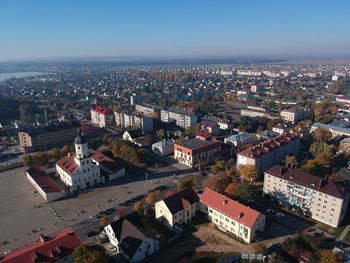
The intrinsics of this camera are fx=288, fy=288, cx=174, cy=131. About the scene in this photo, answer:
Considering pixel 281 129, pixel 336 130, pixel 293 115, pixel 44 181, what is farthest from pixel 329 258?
pixel 293 115

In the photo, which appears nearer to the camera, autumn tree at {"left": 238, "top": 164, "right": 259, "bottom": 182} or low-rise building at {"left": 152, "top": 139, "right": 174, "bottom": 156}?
autumn tree at {"left": 238, "top": 164, "right": 259, "bottom": 182}

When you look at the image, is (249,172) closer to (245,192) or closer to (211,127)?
(245,192)

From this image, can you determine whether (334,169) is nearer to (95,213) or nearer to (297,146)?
(297,146)

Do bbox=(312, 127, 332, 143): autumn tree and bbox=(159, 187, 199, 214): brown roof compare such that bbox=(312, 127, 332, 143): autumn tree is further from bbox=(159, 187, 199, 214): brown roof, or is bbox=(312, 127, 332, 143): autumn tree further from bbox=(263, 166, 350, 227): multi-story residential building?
bbox=(159, 187, 199, 214): brown roof

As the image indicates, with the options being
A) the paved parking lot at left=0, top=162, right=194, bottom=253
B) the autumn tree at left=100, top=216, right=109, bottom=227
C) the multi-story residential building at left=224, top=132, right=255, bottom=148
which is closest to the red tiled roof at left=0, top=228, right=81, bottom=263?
the autumn tree at left=100, top=216, right=109, bottom=227

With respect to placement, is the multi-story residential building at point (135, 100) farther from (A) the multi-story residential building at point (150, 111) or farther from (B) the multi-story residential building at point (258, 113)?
(B) the multi-story residential building at point (258, 113)

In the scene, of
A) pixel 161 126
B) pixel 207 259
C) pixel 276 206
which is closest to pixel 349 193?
pixel 276 206
